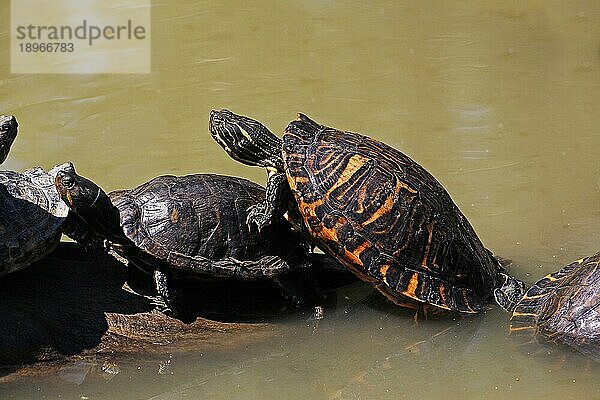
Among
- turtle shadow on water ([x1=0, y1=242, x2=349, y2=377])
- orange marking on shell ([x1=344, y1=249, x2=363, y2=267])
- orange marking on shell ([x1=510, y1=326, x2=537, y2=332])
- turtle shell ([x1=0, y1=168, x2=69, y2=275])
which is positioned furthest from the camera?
orange marking on shell ([x1=510, y1=326, x2=537, y2=332])

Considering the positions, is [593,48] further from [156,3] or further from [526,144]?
[156,3]

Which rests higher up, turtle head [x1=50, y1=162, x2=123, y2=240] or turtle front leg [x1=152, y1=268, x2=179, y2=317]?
turtle head [x1=50, y1=162, x2=123, y2=240]

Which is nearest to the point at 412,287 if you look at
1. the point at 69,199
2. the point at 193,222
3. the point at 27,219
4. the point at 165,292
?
the point at 193,222

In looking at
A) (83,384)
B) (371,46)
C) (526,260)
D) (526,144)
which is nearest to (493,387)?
(526,260)

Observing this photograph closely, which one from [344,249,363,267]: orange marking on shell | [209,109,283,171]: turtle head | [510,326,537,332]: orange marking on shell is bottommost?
[510,326,537,332]: orange marking on shell

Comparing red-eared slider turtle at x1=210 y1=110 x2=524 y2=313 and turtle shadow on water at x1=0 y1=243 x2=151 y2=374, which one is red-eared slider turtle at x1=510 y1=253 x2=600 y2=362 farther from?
turtle shadow on water at x1=0 y1=243 x2=151 y2=374

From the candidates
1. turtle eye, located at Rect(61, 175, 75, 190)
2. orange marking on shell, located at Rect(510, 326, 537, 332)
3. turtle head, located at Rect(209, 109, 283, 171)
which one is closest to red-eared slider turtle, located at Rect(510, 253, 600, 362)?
orange marking on shell, located at Rect(510, 326, 537, 332)

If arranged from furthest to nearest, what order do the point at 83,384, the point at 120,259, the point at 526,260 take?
the point at 526,260
the point at 120,259
the point at 83,384

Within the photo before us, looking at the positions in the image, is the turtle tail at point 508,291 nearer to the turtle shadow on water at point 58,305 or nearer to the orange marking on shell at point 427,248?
the orange marking on shell at point 427,248
